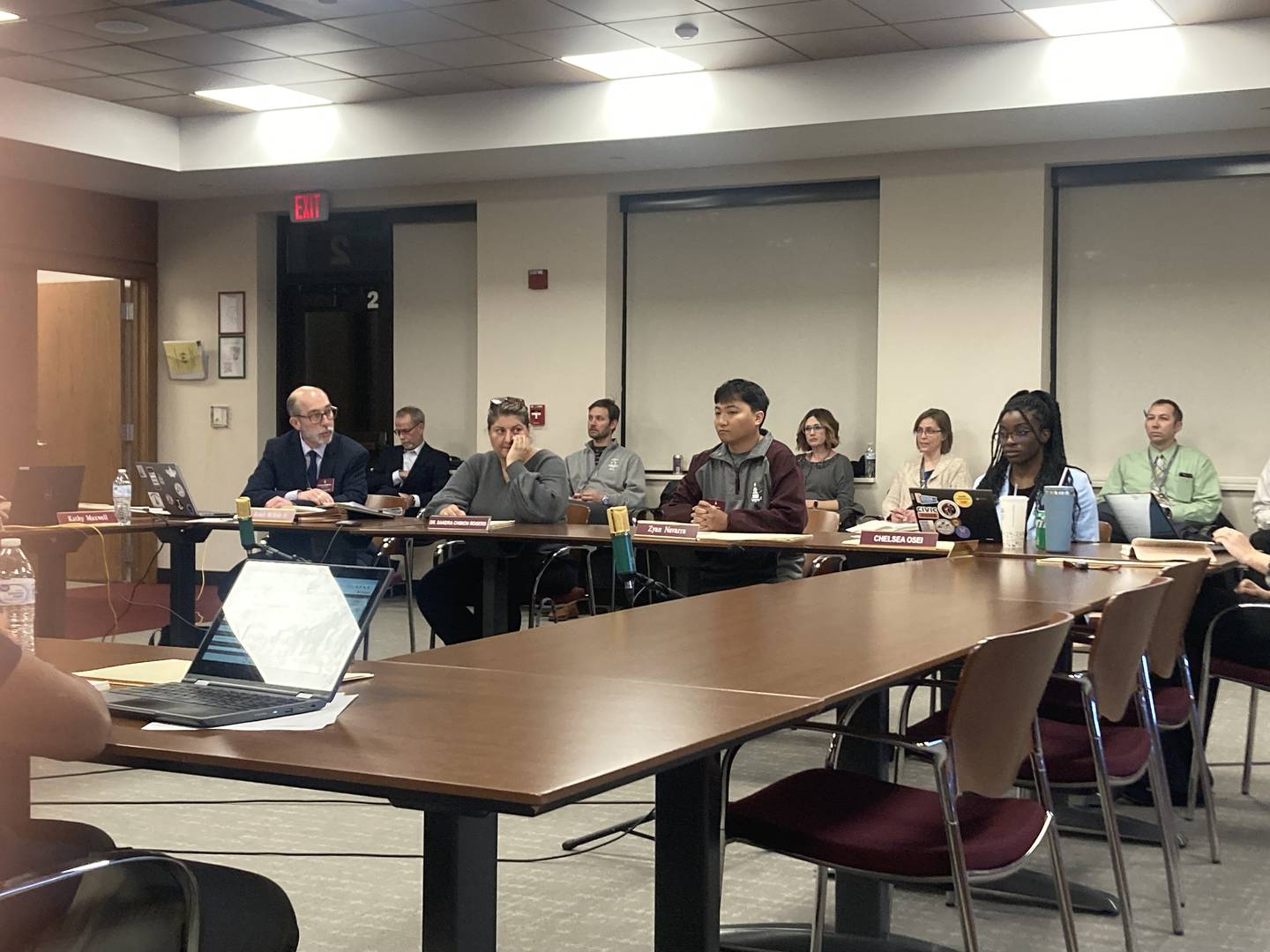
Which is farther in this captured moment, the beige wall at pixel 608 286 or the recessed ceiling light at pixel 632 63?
the beige wall at pixel 608 286

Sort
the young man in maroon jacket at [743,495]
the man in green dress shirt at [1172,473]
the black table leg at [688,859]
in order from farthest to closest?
the man in green dress shirt at [1172,473] < the young man in maroon jacket at [743,495] < the black table leg at [688,859]

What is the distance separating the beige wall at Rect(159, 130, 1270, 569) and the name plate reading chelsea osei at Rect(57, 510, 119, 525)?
4014 mm

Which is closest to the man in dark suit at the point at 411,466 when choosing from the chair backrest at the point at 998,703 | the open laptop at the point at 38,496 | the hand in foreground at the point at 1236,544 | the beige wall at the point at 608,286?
the beige wall at the point at 608,286

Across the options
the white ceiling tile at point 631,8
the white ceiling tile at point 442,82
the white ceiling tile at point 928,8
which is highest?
the white ceiling tile at point 442,82

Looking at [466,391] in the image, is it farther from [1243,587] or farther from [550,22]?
[1243,587]

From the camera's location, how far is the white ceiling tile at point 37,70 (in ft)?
24.9

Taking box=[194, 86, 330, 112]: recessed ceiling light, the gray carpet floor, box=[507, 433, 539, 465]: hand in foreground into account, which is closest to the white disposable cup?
the gray carpet floor

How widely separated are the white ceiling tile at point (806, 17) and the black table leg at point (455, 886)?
5.57 m

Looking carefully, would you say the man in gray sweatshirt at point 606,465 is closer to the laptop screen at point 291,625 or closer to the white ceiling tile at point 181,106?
the white ceiling tile at point 181,106

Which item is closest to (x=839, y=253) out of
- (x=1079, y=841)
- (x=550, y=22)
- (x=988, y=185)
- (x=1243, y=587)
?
(x=988, y=185)

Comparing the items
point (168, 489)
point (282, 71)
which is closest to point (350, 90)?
point (282, 71)

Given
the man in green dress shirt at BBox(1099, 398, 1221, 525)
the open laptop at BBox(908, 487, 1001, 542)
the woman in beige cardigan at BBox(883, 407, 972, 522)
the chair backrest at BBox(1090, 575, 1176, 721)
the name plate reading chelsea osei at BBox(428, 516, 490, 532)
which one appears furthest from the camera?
the woman in beige cardigan at BBox(883, 407, 972, 522)

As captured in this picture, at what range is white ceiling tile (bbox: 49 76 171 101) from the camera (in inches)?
316

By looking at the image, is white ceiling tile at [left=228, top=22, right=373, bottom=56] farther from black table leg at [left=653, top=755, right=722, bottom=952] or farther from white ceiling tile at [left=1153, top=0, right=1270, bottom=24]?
black table leg at [left=653, top=755, right=722, bottom=952]
